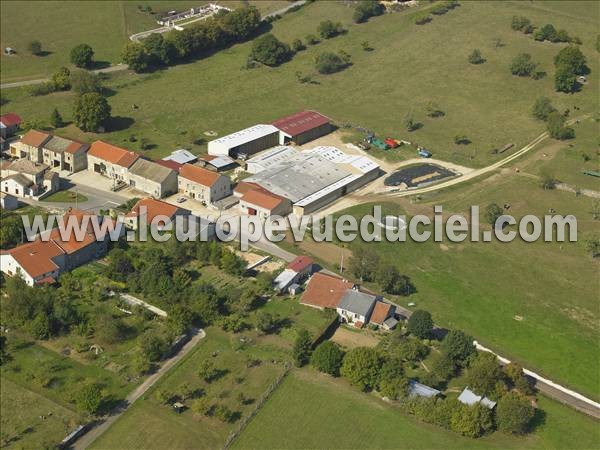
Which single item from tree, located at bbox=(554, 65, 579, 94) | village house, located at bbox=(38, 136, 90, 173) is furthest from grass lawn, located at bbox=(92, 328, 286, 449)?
tree, located at bbox=(554, 65, 579, 94)

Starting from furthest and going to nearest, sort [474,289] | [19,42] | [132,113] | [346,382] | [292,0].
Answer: [292,0]
[19,42]
[132,113]
[474,289]
[346,382]

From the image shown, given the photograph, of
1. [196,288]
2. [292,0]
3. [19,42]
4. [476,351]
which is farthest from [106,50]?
[476,351]

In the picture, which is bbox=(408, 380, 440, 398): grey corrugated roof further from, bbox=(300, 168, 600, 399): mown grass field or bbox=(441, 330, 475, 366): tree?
bbox=(300, 168, 600, 399): mown grass field

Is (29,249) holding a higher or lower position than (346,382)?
higher

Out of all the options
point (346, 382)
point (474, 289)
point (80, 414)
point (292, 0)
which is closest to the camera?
point (80, 414)

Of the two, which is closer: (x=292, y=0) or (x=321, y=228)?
(x=321, y=228)

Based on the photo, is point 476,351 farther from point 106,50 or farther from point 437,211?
point 106,50

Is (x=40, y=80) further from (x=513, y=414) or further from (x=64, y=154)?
(x=513, y=414)
